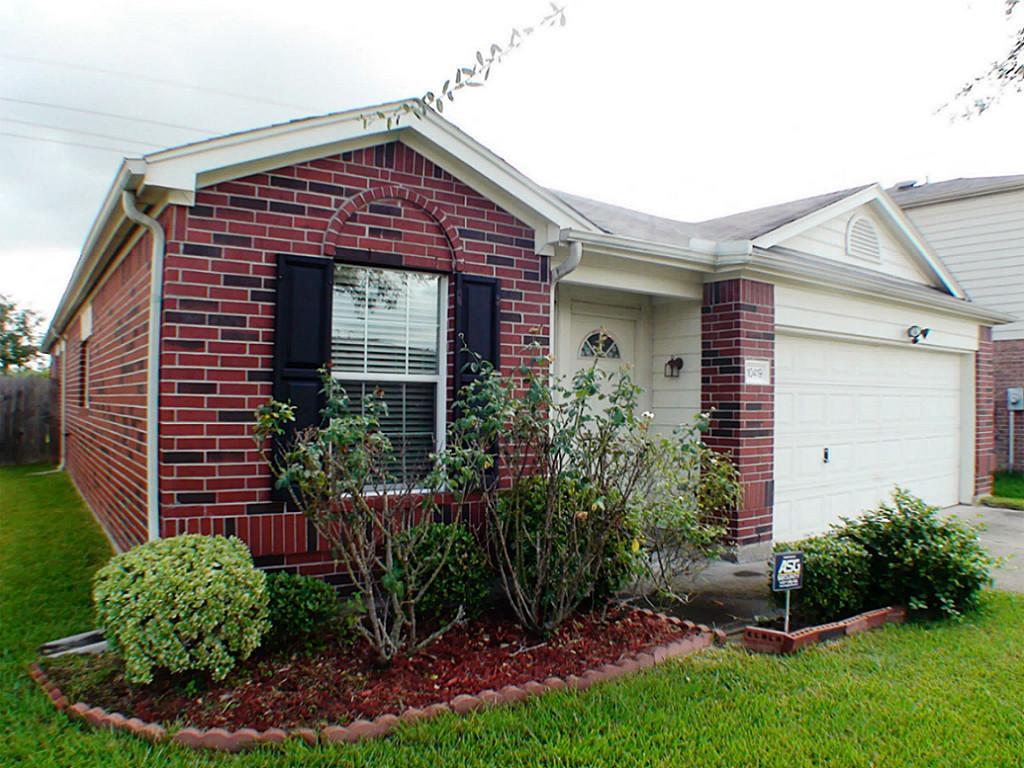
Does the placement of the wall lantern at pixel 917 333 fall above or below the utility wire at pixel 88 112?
below

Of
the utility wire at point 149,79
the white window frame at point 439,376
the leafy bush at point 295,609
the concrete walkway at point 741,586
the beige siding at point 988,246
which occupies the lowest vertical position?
the concrete walkway at point 741,586

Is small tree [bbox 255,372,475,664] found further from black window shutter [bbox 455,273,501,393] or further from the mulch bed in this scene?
black window shutter [bbox 455,273,501,393]

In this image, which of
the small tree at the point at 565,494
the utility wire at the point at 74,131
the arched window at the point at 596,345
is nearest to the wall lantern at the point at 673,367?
the arched window at the point at 596,345

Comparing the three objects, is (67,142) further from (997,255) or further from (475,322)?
(997,255)

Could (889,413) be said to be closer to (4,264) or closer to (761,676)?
(761,676)

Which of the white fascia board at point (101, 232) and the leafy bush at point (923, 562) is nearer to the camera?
the white fascia board at point (101, 232)

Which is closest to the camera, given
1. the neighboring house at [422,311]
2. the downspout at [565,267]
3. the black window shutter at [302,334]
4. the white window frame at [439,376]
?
the neighboring house at [422,311]

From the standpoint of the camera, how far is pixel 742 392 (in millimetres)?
7059

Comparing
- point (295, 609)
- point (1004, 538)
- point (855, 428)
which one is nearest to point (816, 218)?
point (855, 428)

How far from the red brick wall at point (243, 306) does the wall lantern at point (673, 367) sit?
11.3 feet

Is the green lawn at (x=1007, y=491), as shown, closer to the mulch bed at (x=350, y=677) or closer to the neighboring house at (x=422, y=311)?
the neighboring house at (x=422, y=311)

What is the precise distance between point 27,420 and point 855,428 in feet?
55.1

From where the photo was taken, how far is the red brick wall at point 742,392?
705 cm

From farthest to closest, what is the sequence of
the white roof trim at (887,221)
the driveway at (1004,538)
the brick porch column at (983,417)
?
the brick porch column at (983,417) → the white roof trim at (887,221) → the driveway at (1004,538)
